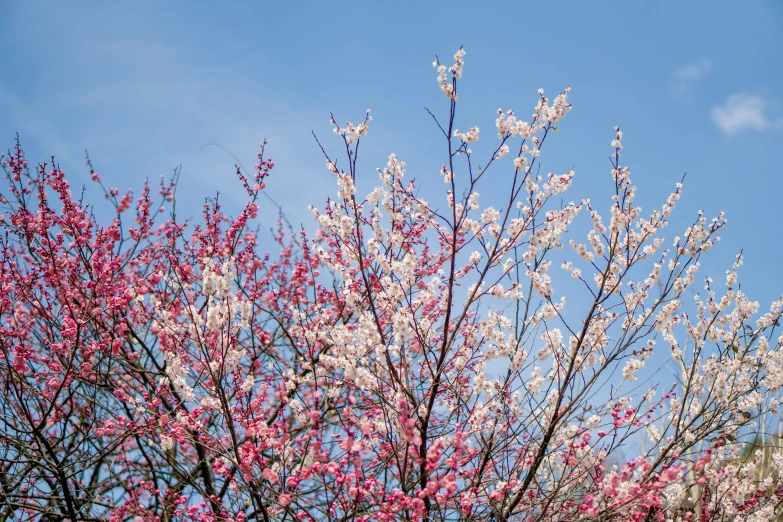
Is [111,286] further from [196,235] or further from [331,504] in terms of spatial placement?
[331,504]

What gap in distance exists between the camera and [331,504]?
3.62 meters

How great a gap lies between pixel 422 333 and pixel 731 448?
8.69 feet

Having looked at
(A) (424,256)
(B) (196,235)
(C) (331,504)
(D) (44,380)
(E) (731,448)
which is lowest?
(C) (331,504)

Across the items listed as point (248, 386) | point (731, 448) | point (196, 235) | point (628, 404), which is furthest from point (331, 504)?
point (196, 235)

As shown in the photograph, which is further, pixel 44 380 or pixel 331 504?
pixel 44 380

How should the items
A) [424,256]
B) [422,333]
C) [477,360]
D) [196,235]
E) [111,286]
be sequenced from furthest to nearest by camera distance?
[196,235], [424,256], [111,286], [477,360], [422,333]

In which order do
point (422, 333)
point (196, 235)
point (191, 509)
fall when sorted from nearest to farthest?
point (191, 509) < point (422, 333) < point (196, 235)

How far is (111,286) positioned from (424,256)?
3.01 metres

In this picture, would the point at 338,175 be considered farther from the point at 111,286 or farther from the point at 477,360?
the point at 111,286

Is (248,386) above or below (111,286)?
below

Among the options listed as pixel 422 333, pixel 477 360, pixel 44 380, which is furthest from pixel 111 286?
pixel 477 360

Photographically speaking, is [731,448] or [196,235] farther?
[196,235]

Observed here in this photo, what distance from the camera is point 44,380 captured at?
18.8 ft

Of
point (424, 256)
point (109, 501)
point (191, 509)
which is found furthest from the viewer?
point (424, 256)
